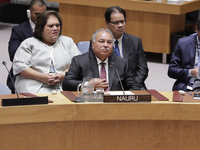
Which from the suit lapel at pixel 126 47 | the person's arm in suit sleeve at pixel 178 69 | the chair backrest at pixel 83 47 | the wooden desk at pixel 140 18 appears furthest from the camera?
the wooden desk at pixel 140 18

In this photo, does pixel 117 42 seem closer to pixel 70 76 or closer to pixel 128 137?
pixel 70 76

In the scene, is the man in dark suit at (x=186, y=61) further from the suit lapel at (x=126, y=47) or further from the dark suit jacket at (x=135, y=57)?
A: the suit lapel at (x=126, y=47)

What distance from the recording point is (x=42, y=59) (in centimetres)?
367

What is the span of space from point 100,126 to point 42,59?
1.36 meters

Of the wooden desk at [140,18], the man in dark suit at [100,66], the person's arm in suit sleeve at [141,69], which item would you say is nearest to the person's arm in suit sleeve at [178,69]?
the person's arm in suit sleeve at [141,69]

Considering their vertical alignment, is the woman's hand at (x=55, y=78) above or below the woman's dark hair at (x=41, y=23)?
below

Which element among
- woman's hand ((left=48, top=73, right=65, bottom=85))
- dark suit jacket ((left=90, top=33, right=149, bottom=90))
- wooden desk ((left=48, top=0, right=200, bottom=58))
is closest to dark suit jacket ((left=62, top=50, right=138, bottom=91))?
woman's hand ((left=48, top=73, right=65, bottom=85))

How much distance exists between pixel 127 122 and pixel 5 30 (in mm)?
6668

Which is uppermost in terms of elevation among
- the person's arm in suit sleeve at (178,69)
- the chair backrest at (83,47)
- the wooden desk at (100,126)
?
the chair backrest at (83,47)

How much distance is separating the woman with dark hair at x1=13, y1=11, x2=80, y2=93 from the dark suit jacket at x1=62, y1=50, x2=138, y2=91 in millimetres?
346

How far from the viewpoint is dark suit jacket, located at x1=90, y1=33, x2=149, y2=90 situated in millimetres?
4051

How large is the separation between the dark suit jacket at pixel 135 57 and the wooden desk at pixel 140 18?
2302 mm

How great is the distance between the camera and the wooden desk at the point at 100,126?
238cm

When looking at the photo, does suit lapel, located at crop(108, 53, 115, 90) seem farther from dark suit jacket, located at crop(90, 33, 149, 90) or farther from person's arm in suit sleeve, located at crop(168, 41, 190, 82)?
person's arm in suit sleeve, located at crop(168, 41, 190, 82)
